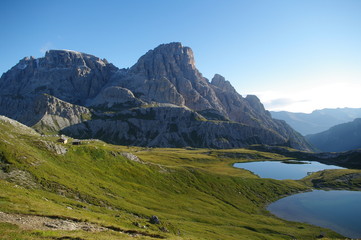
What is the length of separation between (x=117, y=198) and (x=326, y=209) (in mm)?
97006

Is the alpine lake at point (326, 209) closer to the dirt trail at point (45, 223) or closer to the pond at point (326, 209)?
the pond at point (326, 209)

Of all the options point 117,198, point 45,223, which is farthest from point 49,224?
point 117,198

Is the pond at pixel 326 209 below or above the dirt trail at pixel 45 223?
below

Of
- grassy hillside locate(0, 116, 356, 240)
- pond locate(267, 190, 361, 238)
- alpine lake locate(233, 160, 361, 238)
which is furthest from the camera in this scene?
alpine lake locate(233, 160, 361, 238)

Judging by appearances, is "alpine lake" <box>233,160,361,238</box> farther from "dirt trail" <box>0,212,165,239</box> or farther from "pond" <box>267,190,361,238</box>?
"dirt trail" <box>0,212,165,239</box>

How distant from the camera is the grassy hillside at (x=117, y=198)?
104 feet

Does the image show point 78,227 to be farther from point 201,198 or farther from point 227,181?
point 227,181

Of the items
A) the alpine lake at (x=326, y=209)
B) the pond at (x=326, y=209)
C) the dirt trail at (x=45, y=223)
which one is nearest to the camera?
the dirt trail at (x=45, y=223)

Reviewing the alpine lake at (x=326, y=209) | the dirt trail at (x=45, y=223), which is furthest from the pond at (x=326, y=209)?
the dirt trail at (x=45, y=223)

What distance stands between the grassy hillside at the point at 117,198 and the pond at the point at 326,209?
7.61 metres

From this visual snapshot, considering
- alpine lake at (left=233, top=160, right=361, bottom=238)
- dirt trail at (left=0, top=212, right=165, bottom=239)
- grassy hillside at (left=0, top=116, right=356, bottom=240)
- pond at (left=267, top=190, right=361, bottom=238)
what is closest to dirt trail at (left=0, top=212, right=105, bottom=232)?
dirt trail at (left=0, top=212, right=165, bottom=239)

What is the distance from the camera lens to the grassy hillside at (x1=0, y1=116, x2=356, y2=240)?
31.8m

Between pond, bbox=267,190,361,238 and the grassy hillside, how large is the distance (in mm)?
7612

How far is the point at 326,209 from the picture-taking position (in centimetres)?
10338
